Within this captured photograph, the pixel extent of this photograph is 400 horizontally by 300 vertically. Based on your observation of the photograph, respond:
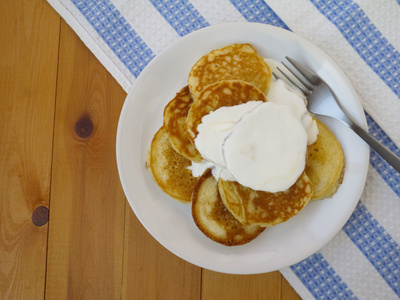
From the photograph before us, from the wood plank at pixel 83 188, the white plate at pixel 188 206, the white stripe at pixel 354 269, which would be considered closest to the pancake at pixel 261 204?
the white plate at pixel 188 206

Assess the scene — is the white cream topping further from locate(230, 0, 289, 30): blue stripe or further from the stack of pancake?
locate(230, 0, 289, 30): blue stripe

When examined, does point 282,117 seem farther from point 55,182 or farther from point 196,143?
point 55,182

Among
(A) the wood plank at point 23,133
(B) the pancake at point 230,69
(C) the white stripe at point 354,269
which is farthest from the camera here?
(A) the wood plank at point 23,133

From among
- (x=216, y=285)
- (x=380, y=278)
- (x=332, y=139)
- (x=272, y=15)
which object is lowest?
(x=380, y=278)

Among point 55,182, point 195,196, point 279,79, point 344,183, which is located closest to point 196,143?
point 195,196

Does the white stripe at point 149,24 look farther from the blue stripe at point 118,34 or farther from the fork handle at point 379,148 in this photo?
the fork handle at point 379,148

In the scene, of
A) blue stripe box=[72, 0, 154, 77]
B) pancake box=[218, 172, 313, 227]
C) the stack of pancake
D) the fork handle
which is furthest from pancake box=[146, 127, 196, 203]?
the fork handle
